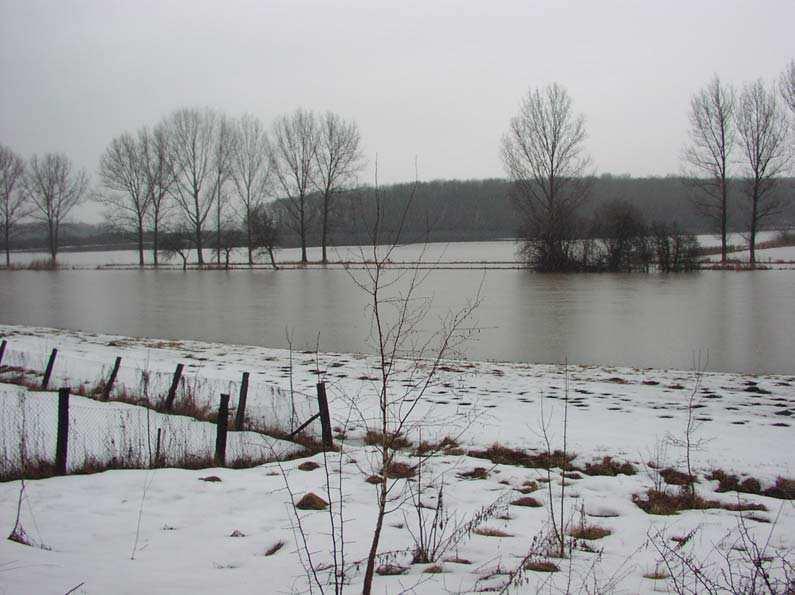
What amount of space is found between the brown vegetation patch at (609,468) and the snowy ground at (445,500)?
161mm

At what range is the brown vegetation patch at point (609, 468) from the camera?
606 centimetres

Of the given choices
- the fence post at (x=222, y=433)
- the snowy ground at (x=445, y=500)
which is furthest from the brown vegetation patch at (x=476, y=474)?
the fence post at (x=222, y=433)

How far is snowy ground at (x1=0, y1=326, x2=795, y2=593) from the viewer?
11.6ft

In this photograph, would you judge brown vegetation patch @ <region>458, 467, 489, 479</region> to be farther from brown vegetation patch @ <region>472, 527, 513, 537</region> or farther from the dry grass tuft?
the dry grass tuft

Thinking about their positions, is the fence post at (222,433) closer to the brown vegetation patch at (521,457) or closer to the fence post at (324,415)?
the fence post at (324,415)

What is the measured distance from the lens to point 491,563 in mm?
3766

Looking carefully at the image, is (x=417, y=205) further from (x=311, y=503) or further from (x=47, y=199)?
(x=47, y=199)

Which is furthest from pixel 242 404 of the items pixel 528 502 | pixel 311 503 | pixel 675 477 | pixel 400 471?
pixel 675 477

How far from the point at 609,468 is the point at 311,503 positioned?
9.70ft

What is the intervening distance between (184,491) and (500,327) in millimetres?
12314

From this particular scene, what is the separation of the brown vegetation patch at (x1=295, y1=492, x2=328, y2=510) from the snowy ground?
0.47ft

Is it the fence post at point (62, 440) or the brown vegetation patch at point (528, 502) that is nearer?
the brown vegetation patch at point (528, 502)

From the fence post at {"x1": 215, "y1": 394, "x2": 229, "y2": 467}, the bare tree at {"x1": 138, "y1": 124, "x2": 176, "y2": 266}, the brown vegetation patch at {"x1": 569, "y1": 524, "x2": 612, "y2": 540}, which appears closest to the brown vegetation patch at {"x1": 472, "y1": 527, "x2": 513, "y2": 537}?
the brown vegetation patch at {"x1": 569, "y1": 524, "x2": 612, "y2": 540}

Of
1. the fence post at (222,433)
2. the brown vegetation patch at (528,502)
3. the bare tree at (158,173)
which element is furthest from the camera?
the bare tree at (158,173)
